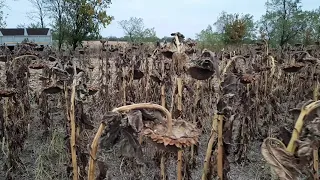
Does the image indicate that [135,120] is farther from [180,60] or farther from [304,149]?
[180,60]

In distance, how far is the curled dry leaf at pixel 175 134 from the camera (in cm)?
103

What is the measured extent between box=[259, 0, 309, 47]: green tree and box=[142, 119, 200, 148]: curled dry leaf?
2580 cm

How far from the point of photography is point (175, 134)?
3.52ft

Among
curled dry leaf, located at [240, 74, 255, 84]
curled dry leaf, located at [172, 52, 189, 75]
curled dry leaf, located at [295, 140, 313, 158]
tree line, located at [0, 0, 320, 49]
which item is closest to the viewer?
curled dry leaf, located at [295, 140, 313, 158]

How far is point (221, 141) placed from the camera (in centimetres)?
164

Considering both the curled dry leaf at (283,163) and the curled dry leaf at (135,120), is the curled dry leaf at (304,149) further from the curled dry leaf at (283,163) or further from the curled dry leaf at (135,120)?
the curled dry leaf at (135,120)

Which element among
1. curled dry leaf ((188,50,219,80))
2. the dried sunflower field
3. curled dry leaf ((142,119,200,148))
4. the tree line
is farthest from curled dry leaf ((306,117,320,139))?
the tree line

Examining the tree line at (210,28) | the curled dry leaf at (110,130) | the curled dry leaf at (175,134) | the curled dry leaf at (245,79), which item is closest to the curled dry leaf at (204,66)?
the curled dry leaf at (175,134)

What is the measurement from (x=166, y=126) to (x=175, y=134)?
5 centimetres

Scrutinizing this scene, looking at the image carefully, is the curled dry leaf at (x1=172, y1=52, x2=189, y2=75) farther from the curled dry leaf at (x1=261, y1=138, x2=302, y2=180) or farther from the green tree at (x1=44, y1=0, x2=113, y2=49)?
the green tree at (x1=44, y1=0, x2=113, y2=49)

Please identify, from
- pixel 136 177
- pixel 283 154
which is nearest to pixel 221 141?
pixel 283 154

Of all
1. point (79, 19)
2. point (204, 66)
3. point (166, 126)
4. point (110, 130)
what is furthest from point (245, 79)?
point (79, 19)

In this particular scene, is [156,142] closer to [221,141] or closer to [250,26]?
[221,141]

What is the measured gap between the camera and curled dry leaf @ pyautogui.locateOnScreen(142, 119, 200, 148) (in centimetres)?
103
